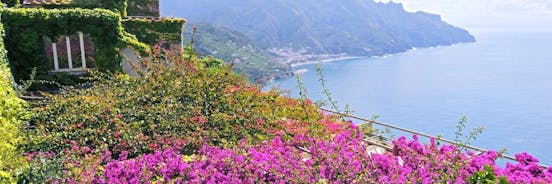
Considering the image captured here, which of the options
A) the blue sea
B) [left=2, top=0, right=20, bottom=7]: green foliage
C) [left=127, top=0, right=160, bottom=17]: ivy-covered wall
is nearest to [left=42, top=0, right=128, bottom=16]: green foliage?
[left=127, top=0, right=160, bottom=17]: ivy-covered wall

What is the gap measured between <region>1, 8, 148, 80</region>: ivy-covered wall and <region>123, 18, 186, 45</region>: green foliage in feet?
2.50

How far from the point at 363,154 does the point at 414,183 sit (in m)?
0.93

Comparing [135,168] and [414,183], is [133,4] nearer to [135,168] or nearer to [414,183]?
[135,168]

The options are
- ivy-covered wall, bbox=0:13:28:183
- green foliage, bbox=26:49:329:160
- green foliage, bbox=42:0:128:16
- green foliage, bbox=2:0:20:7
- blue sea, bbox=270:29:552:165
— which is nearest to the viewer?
ivy-covered wall, bbox=0:13:28:183

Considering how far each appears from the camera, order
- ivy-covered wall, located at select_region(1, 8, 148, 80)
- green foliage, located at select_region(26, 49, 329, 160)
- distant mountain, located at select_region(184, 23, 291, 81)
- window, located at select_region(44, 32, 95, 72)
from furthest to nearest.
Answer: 1. distant mountain, located at select_region(184, 23, 291, 81)
2. window, located at select_region(44, 32, 95, 72)
3. ivy-covered wall, located at select_region(1, 8, 148, 80)
4. green foliage, located at select_region(26, 49, 329, 160)

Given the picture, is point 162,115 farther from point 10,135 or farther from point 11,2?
point 11,2

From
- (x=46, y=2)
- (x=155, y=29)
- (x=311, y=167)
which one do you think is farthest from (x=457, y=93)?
(x=311, y=167)

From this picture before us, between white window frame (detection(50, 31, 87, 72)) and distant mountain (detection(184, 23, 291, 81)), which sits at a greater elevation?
white window frame (detection(50, 31, 87, 72))

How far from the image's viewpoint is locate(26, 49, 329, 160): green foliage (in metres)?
6.97

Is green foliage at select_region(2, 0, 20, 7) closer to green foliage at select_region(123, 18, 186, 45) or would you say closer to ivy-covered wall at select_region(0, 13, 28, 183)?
green foliage at select_region(123, 18, 186, 45)

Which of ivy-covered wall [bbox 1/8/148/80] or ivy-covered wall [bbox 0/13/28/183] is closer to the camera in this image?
ivy-covered wall [bbox 0/13/28/183]

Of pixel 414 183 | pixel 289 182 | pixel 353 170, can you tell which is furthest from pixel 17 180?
pixel 414 183

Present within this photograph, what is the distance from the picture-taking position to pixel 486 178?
577cm

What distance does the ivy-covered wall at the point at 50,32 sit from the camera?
496 inches
